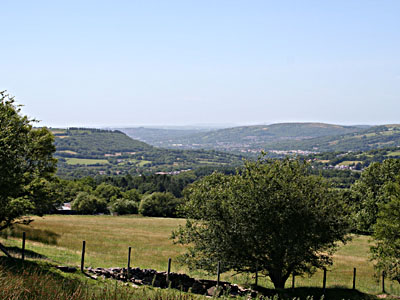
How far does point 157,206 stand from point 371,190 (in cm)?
5704

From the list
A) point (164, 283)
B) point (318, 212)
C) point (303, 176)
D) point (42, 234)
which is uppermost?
point (303, 176)

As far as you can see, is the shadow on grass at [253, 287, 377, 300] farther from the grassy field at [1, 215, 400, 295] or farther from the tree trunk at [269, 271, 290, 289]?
the grassy field at [1, 215, 400, 295]

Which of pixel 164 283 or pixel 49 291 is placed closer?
pixel 49 291

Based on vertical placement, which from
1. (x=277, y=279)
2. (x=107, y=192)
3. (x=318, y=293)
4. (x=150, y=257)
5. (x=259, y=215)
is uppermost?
(x=259, y=215)

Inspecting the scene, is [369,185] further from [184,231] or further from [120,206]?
[120,206]

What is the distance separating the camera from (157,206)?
4235 inches

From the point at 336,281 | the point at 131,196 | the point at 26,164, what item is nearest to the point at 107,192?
the point at 131,196

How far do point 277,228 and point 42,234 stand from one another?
91.4 feet

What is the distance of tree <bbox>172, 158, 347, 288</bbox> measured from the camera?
2205 cm

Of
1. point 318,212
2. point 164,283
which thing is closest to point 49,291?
point 164,283

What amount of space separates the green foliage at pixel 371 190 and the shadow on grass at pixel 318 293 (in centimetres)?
4453

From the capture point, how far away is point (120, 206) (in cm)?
10625

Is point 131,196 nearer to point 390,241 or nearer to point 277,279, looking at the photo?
point 390,241

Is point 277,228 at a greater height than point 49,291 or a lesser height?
lesser
